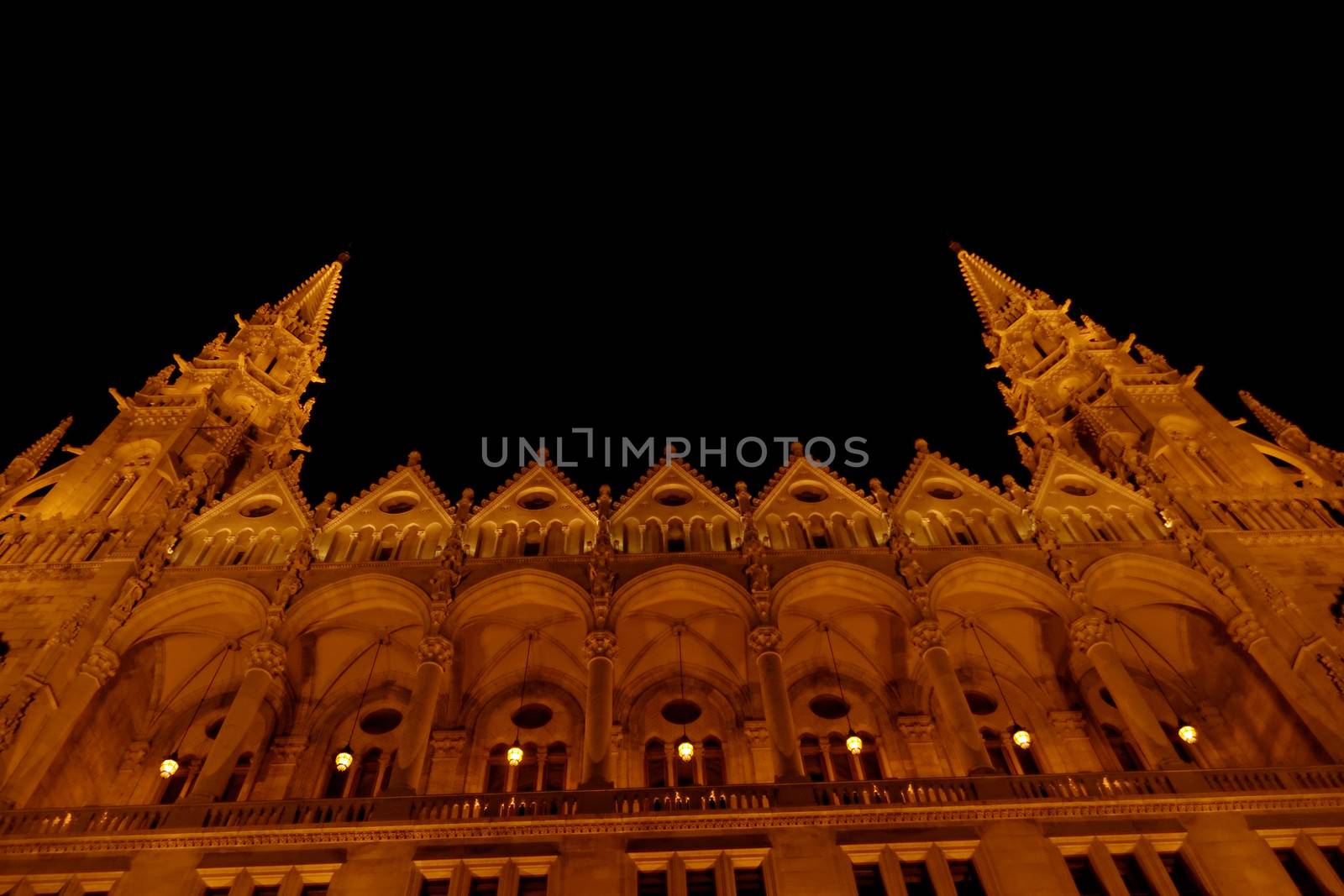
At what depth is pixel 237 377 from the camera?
4400cm

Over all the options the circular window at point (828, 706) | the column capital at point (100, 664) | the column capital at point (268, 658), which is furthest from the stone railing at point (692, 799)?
the circular window at point (828, 706)

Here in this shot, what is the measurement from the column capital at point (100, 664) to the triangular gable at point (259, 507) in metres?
5.34

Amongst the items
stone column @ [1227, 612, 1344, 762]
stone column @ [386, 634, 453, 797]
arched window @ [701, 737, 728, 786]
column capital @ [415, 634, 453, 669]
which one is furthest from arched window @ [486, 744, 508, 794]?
stone column @ [1227, 612, 1344, 762]

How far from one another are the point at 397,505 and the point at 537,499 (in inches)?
165

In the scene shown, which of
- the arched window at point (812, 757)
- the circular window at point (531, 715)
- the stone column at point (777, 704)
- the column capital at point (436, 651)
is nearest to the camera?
the stone column at point (777, 704)

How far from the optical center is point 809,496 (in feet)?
110

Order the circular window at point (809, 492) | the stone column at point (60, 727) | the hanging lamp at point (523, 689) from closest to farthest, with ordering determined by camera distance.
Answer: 1. the stone column at point (60, 727)
2. the hanging lamp at point (523, 689)
3. the circular window at point (809, 492)

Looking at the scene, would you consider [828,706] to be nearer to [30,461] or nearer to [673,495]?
[673,495]

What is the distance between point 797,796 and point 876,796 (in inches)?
63.7

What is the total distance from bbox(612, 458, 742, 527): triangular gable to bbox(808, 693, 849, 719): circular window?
17.8ft

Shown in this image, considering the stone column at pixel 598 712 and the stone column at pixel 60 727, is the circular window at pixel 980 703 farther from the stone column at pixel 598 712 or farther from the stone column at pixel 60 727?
the stone column at pixel 60 727

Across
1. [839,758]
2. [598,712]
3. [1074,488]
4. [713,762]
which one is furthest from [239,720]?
[1074,488]

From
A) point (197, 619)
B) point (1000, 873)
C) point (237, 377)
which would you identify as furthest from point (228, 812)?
point (237, 377)

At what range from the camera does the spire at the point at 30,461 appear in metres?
33.8
